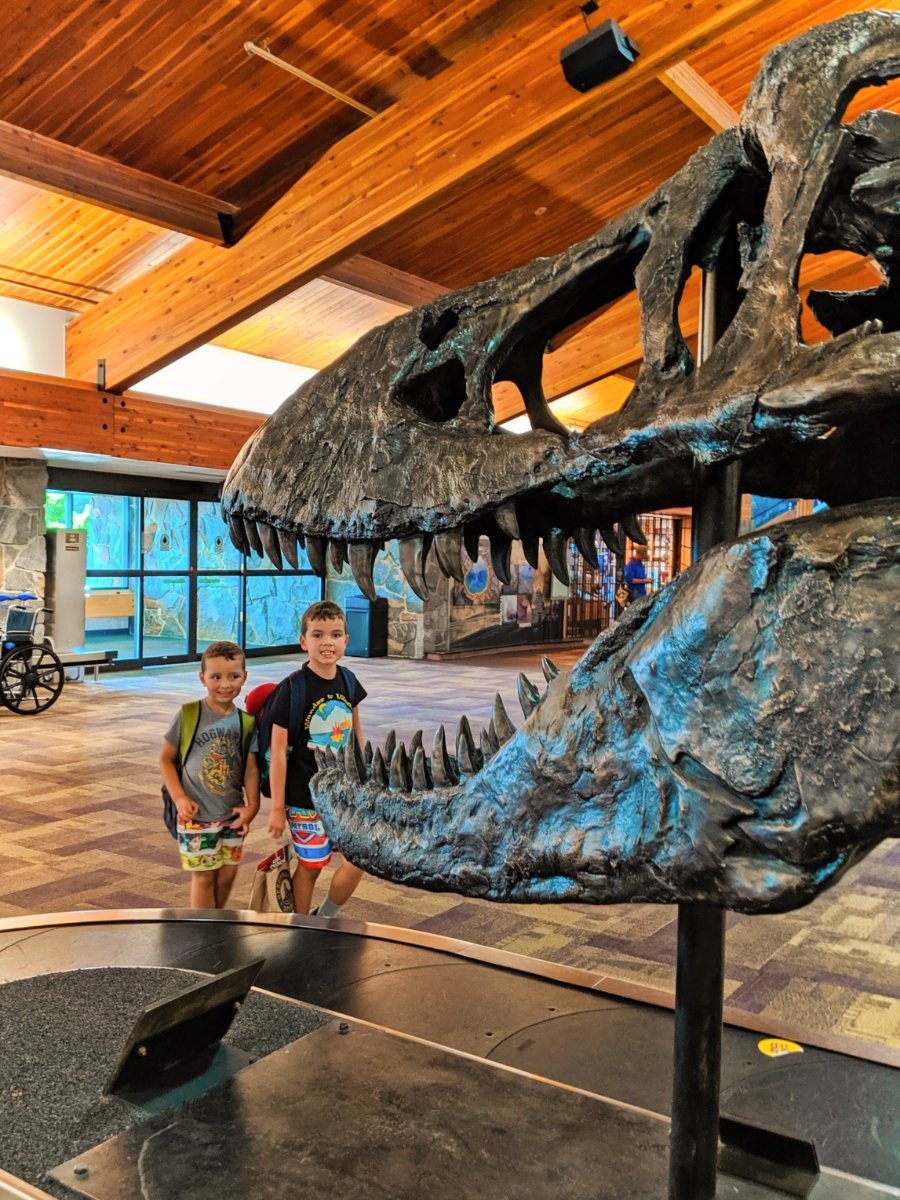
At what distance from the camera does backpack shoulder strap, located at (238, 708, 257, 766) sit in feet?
11.8

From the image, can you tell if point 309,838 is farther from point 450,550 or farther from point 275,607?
point 275,607

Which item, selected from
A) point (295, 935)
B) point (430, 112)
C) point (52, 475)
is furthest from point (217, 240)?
point (295, 935)

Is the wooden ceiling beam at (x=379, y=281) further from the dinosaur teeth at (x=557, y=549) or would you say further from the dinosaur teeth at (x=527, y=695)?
the dinosaur teeth at (x=527, y=695)

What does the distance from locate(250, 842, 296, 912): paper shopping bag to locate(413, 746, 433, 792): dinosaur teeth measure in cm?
233

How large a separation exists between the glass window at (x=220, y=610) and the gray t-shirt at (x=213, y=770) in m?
11.6

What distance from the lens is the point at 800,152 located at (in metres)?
1.24

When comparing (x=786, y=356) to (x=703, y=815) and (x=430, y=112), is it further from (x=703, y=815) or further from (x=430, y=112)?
(x=430, y=112)

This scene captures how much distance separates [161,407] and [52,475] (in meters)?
2.27

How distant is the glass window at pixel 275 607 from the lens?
50.5 feet

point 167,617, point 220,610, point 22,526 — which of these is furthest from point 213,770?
point 220,610

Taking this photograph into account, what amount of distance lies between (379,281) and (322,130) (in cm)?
300

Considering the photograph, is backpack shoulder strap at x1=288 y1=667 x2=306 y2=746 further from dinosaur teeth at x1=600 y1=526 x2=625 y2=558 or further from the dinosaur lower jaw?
dinosaur teeth at x1=600 y1=526 x2=625 y2=558

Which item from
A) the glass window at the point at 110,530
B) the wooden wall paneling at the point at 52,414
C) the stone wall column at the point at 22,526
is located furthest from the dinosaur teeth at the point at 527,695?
the glass window at the point at 110,530

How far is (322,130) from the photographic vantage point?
25.1 ft
